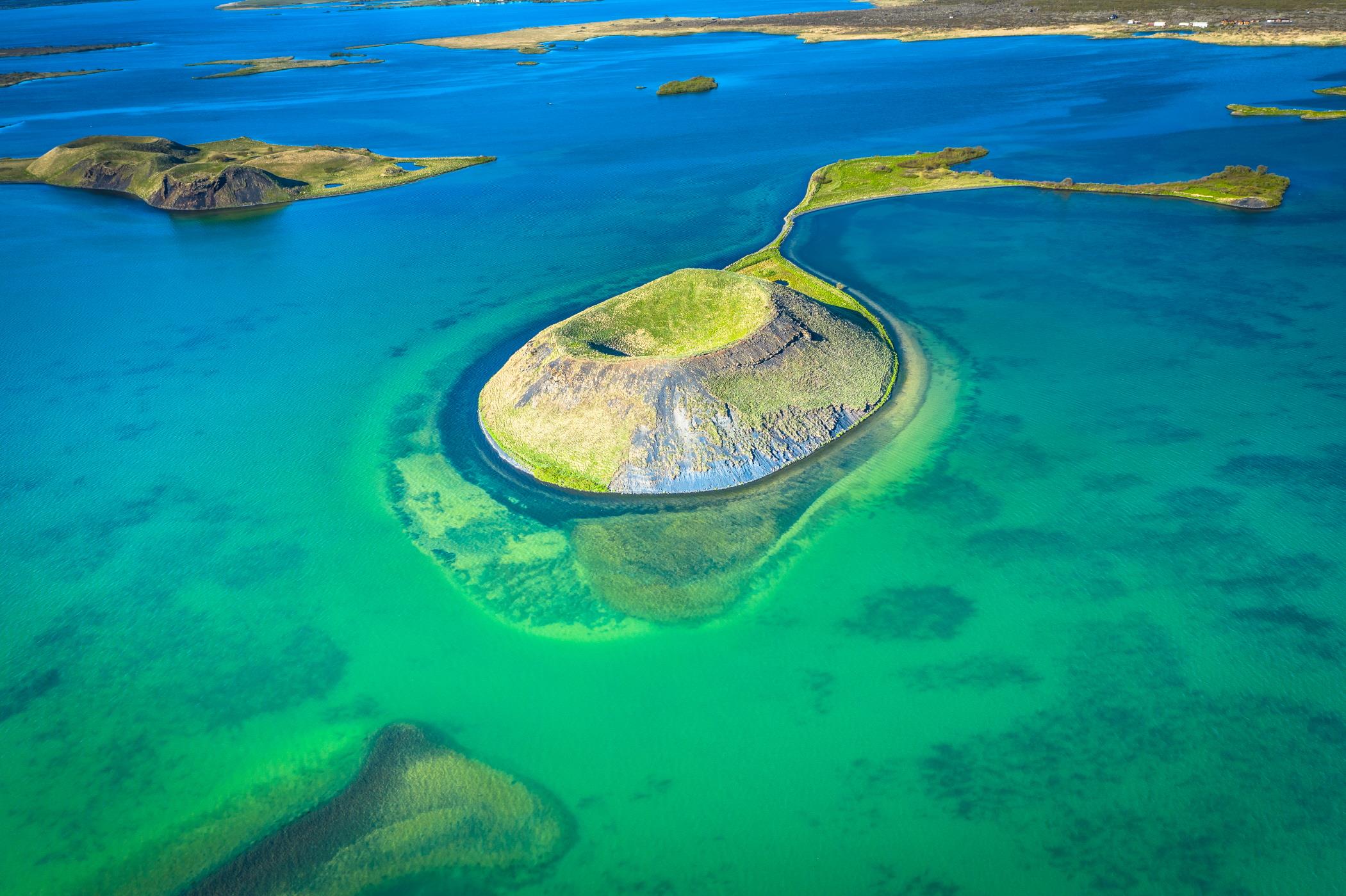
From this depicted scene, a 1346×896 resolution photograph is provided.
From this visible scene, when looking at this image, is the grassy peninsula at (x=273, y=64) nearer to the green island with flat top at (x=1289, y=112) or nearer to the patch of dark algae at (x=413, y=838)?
the green island with flat top at (x=1289, y=112)

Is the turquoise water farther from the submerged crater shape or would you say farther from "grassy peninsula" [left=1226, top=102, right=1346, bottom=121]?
"grassy peninsula" [left=1226, top=102, right=1346, bottom=121]

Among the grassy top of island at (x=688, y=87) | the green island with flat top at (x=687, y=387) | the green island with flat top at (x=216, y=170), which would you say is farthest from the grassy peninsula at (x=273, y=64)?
the green island with flat top at (x=687, y=387)

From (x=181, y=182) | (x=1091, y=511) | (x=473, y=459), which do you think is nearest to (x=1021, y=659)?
(x=1091, y=511)

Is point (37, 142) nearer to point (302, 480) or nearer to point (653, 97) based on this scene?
point (653, 97)

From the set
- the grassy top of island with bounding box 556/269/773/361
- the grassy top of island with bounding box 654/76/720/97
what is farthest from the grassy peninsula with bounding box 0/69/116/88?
the grassy top of island with bounding box 556/269/773/361

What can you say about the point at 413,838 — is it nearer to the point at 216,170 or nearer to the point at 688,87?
the point at 216,170

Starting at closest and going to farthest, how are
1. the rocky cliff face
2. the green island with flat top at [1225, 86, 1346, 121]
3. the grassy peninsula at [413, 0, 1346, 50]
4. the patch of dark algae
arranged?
the patch of dark algae, the rocky cliff face, the green island with flat top at [1225, 86, 1346, 121], the grassy peninsula at [413, 0, 1346, 50]
